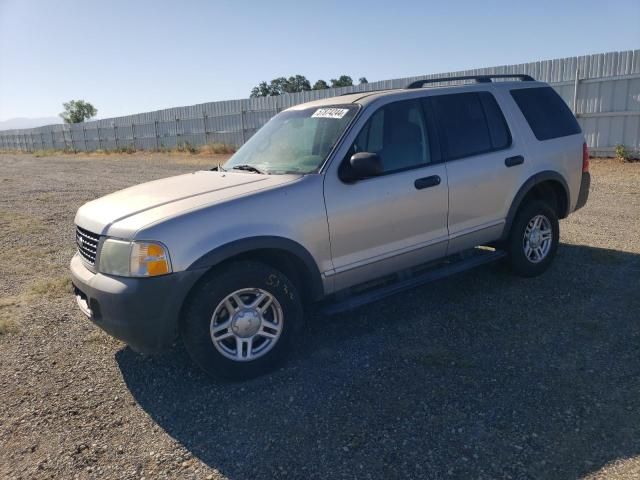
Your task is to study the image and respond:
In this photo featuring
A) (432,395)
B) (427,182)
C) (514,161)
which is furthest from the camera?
(514,161)

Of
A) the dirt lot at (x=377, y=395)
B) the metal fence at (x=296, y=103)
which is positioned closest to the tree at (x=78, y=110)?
the metal fence at (x=296, y=103)

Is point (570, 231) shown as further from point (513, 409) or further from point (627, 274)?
point (513, 409)

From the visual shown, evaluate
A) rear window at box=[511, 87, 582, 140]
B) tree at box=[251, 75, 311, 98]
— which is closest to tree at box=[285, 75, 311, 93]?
tree at box=[251, 75, 311, 98]

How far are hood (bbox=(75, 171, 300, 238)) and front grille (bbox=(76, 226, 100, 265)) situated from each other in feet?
0.18

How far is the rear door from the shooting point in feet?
15.0

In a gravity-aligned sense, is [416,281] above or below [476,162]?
below

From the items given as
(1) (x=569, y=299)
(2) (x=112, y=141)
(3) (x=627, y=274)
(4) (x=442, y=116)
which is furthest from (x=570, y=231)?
(2) (x=112, y=141)

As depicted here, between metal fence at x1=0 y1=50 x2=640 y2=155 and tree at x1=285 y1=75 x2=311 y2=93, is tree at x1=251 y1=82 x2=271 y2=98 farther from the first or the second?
metal fence at x1=0 y1=50 x2=640 y2=155

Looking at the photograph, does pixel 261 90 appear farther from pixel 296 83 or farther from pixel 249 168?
pixel 249 168

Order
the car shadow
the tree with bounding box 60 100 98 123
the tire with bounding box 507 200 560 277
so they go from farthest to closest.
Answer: the tree with bounding box 60 100 98 123
the tire with bounding box 507 200 560 277
the car shadow

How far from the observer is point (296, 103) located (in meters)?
23.1

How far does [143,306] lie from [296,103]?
20867mm

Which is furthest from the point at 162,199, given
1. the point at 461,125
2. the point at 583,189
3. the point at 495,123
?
the point at 583,189

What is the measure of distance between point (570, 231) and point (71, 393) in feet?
20.8
